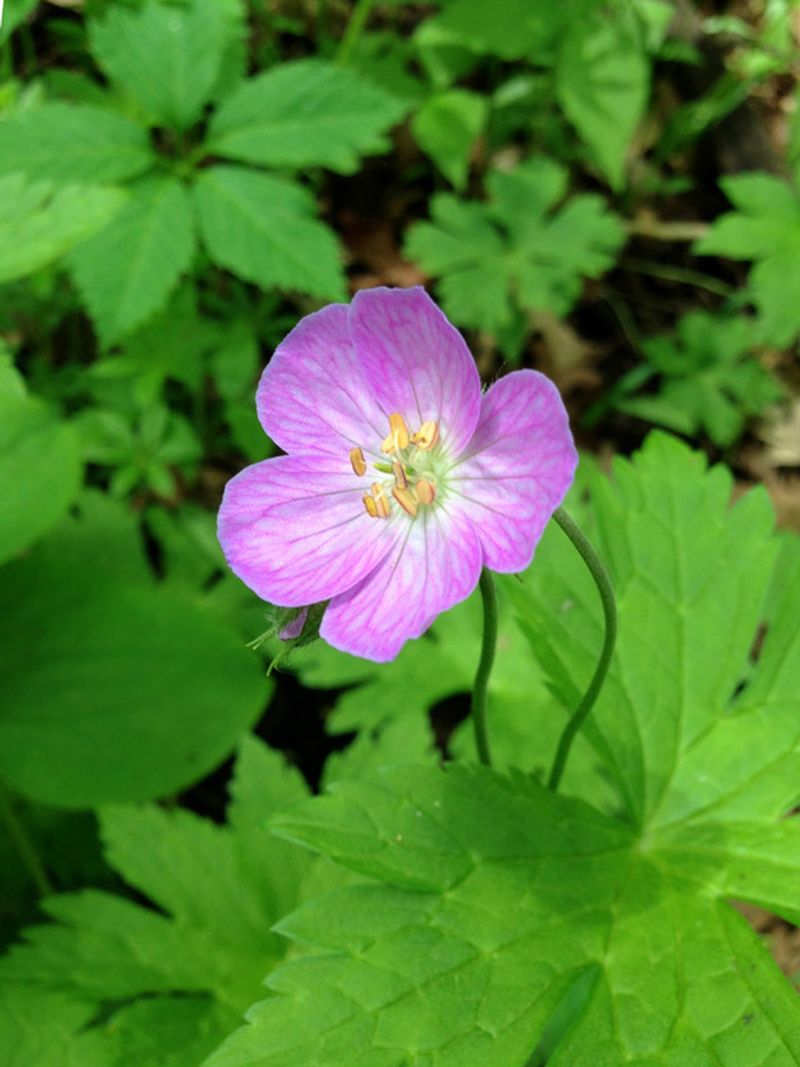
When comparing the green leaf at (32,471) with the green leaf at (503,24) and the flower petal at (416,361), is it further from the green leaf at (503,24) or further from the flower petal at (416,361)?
the green leaf at (503,24)

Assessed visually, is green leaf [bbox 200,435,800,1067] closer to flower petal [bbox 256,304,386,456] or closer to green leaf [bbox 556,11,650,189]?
flower petal [bbox 256,304,386,456]

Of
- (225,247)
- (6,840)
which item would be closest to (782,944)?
(6,840)

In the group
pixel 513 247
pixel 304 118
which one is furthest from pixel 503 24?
pixel 304 118

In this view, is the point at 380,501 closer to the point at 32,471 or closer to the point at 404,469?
the point at 404,469

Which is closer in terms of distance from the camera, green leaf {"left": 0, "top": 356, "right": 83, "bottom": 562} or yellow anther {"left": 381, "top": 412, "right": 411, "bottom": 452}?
yellow anther {"left": 381, "top": 412, "right": 411, "bottom": 452}

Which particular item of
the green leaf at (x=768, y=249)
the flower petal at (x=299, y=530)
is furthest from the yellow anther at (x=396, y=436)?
the green leaf at (x=768, y=249)

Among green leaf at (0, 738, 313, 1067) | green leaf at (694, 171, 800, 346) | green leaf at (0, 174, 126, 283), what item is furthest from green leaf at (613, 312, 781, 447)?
green leaf at (0, 174, 126, 283)
